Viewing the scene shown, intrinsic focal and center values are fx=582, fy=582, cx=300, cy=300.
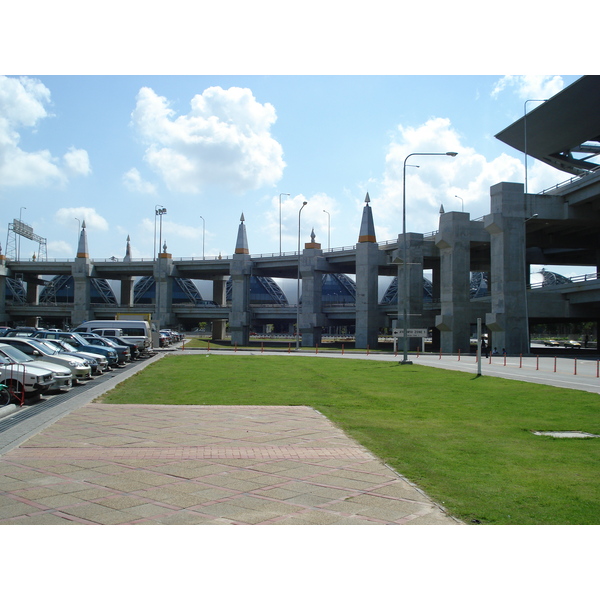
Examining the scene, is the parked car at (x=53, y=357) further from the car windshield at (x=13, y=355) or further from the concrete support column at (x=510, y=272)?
the concrete support column at (x=510, y=272)

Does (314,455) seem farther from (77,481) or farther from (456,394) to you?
(456,394)

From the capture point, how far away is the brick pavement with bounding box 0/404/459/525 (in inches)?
243

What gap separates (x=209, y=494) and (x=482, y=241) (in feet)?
177

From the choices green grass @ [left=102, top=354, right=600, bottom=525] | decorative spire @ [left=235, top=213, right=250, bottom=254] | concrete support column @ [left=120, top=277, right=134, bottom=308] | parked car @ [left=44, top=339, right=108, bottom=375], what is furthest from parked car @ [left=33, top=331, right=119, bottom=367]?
concrete support column @ [left=120, top=277, right=134, bottom=308]

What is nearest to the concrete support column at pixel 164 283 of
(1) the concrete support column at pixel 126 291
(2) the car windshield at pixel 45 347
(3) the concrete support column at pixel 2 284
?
(1) the concrete support column at pixel 126 291

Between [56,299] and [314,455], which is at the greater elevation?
[56,299]

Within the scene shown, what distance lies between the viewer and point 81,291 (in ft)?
274

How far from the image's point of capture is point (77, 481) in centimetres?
742

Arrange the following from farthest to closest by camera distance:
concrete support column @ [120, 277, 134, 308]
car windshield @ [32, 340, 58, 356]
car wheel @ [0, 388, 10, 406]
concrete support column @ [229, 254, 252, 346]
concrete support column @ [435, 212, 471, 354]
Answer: concrete support column @ [120, 277, 134, 308] < concrete support column @ [229, 254, 252, 346] < concrete support column @ [435, 212, 471, 354] < car windshield @ [32, 340, 58, 356] < car wheel @ [0, 388, 10, 406]

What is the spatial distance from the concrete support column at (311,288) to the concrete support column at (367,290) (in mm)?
6207

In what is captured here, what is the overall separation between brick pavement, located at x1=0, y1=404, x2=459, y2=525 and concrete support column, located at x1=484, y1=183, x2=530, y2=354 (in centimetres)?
4107

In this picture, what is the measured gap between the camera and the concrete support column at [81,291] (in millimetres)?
82938

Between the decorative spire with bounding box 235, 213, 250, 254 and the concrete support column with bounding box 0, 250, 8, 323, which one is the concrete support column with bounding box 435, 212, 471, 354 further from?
the concrete support column with bounding box 0, 250, 8, 323

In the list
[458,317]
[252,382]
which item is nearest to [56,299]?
[458,317]
